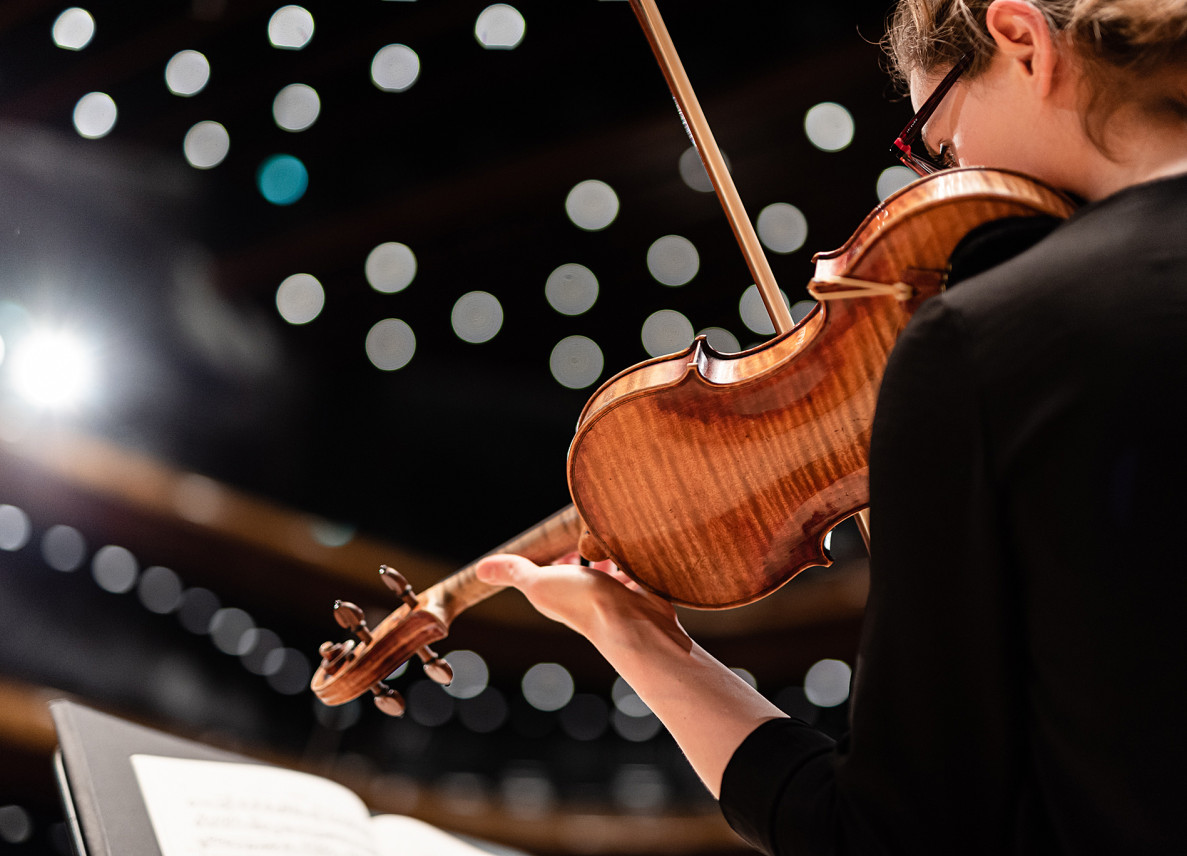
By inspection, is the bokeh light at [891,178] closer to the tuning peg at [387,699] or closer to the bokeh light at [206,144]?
the bokeh light at [206,144]

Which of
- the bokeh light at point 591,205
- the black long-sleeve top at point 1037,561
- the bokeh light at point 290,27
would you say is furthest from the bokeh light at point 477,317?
the black long-sleeve top at point 1037,561

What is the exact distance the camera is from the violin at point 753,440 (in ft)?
1.92

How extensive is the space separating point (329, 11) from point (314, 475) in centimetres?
132

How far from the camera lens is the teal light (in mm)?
2408

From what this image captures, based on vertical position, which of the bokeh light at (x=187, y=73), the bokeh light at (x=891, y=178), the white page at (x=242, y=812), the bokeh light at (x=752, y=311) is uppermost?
the bokeh light at (x=187, y=73)

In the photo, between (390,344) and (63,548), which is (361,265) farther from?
(63,548)

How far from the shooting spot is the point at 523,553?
85cm

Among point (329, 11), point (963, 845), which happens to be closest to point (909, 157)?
point (963, 845)

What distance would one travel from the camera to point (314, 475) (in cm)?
271

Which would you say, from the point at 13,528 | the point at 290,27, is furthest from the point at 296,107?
the point at 13,528

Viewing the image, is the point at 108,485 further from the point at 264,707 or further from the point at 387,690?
the point at 387,690

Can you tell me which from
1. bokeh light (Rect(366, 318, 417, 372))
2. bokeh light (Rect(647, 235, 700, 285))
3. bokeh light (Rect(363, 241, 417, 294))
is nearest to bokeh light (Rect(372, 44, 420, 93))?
bokeh light (Rect(363, 241, 417, 294))

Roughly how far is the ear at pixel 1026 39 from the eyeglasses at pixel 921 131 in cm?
4

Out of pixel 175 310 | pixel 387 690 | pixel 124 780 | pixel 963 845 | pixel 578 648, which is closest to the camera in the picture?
pixel 963 845
